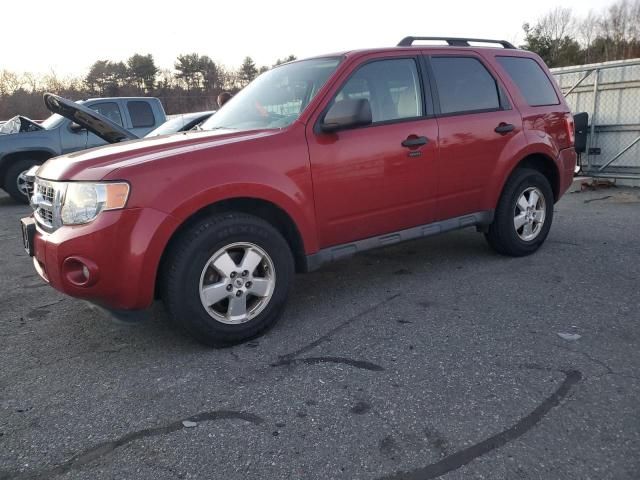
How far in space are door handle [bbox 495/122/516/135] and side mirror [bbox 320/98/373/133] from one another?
1.55 metres

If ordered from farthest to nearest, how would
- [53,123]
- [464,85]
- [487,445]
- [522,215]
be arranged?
1. [53,123]
2. [522,215]
3. [464,85]
4. [487,445]

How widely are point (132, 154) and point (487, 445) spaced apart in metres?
2.45

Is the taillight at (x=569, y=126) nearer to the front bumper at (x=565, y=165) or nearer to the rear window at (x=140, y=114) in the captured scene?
the front bumper at (x=565, y=165)

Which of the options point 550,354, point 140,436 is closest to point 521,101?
point 550,354

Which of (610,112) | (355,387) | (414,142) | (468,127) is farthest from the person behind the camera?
(610,112)

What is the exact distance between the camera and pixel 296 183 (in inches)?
129

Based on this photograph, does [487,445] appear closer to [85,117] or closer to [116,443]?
[116,443]

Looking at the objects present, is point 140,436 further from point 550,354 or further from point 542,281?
point 542,281

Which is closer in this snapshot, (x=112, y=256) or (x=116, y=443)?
(x=116, y=443)

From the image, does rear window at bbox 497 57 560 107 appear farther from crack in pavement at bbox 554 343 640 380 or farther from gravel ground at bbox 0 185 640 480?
crack in pavement at bbox 554 343 640 380

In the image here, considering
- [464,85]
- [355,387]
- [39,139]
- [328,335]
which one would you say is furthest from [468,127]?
[39,139]

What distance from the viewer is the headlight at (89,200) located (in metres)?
2.73

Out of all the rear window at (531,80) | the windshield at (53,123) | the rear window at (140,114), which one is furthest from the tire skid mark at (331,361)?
the windshield at (53,123)

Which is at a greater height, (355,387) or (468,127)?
(468,127)
